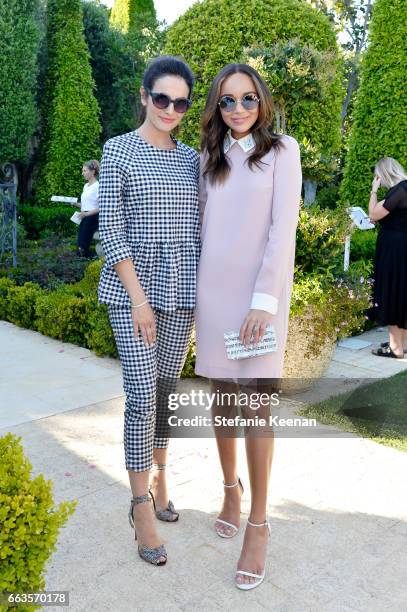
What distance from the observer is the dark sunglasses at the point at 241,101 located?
92.4 inches

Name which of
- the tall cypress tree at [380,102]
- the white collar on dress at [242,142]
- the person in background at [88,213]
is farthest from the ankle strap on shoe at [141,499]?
the tall cypress tree at [380,102]

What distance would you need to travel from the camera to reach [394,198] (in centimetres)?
550

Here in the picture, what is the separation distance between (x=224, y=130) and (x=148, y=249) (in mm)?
575

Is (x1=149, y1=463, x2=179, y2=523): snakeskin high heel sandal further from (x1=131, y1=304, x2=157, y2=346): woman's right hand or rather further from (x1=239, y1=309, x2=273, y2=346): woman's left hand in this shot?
(x1=239, y1=309, x2=273, y2=346): woman's left hand

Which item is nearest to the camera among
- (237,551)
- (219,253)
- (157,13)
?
(219,253)

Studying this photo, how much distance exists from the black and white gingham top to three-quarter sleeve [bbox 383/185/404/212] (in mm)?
3484

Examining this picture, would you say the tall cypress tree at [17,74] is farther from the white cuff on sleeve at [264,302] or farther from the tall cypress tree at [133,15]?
the white cuff on sleeve at [264,302]

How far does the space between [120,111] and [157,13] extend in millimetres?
4733

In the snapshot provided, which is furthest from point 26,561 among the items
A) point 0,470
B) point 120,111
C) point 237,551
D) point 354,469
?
point 120,111

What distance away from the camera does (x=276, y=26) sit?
7.25 metres

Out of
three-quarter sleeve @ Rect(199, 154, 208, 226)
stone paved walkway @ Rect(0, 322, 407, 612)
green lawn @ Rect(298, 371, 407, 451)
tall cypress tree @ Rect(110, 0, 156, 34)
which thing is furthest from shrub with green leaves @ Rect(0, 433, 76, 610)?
tall cypress tree @ Rect(110, 0, 156, 34)

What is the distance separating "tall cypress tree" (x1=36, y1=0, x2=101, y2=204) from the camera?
Result: 12727 mm

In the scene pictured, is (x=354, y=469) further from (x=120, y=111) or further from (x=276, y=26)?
(x=120, y=111)

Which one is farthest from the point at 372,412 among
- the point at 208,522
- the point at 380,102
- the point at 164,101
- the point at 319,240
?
the point at 380,102
